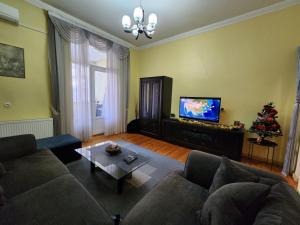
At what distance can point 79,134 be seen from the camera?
3.54m

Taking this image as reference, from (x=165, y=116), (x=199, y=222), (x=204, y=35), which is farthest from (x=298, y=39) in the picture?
(x=199, y=222)

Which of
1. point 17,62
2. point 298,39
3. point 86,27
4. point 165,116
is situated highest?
point 86,27

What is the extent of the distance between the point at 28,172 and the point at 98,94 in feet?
9.74

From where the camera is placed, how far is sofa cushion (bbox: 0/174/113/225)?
0.92 meters

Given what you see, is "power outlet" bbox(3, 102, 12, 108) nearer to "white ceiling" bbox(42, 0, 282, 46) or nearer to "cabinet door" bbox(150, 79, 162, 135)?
"white ceiling" bbox(42, 0, 282, 46)

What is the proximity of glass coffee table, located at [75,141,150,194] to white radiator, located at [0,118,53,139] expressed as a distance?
1412 mm

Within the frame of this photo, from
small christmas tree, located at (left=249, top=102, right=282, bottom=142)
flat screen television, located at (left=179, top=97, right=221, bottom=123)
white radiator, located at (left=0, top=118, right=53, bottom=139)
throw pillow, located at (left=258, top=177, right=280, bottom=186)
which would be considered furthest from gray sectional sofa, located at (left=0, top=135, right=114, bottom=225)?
flat screen television, located at (left=179, top=97, right=221, bottom=123)

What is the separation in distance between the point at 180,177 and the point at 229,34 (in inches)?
130

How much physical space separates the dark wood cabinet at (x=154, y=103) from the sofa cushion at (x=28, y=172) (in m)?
2.74

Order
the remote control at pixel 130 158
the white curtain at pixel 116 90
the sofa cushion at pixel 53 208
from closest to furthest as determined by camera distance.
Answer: the sofa cushion at pixel 53 208, the remote control at pixel 130 158, the white curtain at pixel 116 90

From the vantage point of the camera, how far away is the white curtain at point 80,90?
3285 millimetres

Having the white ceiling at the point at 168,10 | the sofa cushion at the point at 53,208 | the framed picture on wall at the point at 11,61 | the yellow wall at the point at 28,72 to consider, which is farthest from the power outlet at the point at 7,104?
the sofa cushion at the point at 53,208

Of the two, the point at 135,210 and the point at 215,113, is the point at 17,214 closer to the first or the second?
the point at 135,210

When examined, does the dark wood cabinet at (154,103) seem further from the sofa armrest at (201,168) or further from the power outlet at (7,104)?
the power outlet at (7,104)
